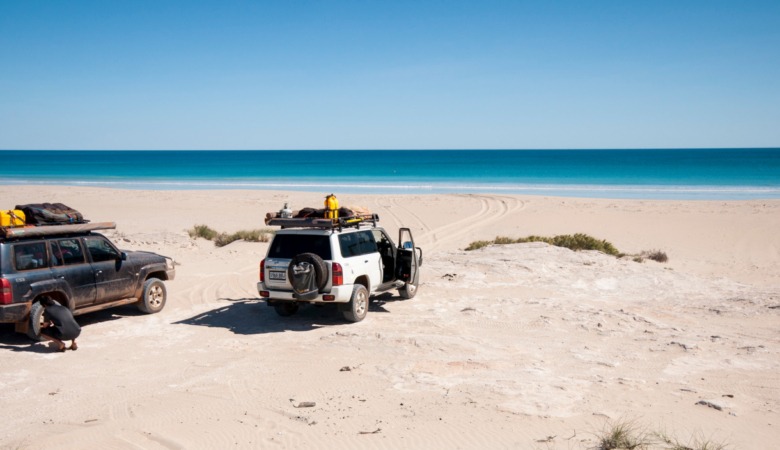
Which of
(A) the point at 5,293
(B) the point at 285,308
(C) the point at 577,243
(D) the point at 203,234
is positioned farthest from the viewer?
(D) the point at 203,234

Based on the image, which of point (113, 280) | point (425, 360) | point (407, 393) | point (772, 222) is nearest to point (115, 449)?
point (407, 393)

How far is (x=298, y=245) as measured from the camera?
11.4 m

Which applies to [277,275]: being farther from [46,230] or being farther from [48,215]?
[48,215]

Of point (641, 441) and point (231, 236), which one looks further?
point (231, 236)

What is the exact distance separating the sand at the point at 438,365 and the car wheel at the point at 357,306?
0.82 ft

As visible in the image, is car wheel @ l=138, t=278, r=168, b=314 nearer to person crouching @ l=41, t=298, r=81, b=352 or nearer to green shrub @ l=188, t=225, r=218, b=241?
person crouching @ l=41, t=298, r=81, b=352

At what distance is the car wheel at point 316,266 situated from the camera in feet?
35.6

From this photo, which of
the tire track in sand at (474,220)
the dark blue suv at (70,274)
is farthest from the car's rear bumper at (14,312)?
the tire track in sand at (474,220)

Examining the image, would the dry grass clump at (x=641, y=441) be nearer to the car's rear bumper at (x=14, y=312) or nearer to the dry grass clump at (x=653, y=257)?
the car's rear bumper at (x=14, y=312)

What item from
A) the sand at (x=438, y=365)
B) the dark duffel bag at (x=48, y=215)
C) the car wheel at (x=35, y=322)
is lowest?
the sand at (x=438, y=365)

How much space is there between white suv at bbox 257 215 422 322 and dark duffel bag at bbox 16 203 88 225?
3428mm

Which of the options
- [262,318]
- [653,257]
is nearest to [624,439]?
[262,318]

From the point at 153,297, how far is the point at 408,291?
5.10 metres

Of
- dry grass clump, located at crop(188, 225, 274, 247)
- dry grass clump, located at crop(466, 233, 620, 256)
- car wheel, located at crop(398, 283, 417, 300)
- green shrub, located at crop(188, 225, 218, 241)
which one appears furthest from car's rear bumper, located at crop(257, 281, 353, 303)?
green shrub, located at crop(188, 225, 218, 241)
